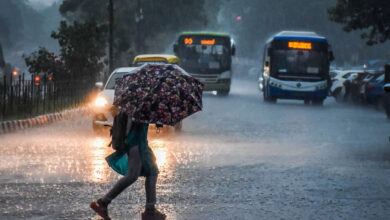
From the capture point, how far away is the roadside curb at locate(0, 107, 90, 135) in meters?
18.3

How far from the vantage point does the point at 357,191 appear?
9891mm

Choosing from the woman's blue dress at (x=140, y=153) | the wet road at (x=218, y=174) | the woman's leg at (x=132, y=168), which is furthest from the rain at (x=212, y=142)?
the woman's leg at (x=132, y=168)

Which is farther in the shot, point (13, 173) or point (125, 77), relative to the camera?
point (13, 173)

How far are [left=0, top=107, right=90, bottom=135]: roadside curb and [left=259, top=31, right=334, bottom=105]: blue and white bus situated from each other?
10.8 meters

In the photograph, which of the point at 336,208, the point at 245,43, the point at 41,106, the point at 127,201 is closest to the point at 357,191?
the point at 336,208

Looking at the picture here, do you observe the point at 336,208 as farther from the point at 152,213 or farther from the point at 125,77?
the point at 125,77

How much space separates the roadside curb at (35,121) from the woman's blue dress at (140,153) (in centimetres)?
1052

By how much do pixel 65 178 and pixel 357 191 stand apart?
3.75 metres

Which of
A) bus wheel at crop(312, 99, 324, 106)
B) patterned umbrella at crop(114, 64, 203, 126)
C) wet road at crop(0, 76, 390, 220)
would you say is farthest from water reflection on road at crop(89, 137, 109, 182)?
bus wheel at crop(312, 99, 324, 106)

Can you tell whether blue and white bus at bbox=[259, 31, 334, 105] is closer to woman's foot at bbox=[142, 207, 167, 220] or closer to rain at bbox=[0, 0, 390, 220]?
rain at bbox=[0, 0, 390, 220]

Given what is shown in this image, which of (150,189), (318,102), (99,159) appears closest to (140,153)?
(150,189)

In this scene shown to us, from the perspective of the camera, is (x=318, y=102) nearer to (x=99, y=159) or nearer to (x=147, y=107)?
(x=99, y=159)

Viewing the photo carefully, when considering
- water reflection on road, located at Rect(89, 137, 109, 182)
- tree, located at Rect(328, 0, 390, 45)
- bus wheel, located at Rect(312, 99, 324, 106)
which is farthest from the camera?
tree, located at Rect(328, 0, 390, 45)

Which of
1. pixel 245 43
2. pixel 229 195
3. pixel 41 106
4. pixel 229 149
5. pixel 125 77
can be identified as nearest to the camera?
pixel 125 77
